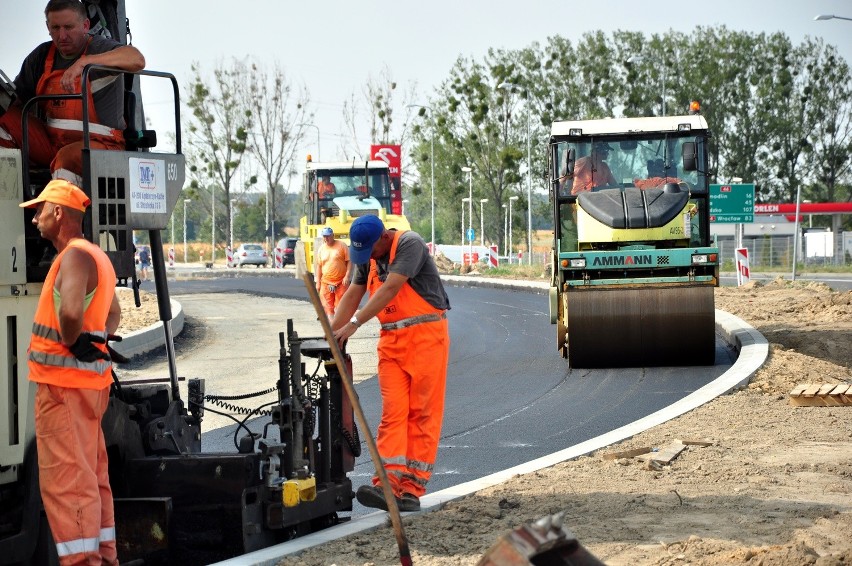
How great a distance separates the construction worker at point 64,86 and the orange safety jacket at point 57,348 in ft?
2.58

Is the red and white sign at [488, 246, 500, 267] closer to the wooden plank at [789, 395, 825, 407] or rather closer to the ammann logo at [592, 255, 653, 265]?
the ammann logo at [592, 255, 653, 265]

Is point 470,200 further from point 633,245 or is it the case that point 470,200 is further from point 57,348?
point 57,348

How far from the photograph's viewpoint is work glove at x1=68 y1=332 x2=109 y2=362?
5577 millimetres

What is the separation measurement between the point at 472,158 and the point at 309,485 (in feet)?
241

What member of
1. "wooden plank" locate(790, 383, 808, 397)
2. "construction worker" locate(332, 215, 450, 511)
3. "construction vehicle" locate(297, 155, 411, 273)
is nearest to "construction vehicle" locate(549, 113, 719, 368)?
"wooden plank" locate(790, 383, 808, 397)

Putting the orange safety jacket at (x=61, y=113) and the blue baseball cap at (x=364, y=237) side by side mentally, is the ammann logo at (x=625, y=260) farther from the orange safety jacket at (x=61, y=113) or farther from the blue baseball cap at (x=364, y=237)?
the orange safety jacket at (x=61, y=113)

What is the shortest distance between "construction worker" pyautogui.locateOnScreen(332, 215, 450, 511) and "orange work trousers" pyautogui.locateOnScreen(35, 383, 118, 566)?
86.5 inches

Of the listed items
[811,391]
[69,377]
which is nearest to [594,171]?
[811,391]

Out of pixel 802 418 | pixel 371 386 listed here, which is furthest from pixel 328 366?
pixel 371 386

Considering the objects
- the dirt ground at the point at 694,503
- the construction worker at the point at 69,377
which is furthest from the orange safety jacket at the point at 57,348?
the dirt ground at the point at 694,503

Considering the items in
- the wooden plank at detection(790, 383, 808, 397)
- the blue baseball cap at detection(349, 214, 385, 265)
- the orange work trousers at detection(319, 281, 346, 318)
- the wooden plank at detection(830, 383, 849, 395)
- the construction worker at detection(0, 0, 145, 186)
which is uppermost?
the construction worker at detection(0, 0, 145, 186)

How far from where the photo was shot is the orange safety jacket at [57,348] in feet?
18.3

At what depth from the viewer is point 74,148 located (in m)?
6.13

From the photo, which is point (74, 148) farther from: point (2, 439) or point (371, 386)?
point (371, 386)
